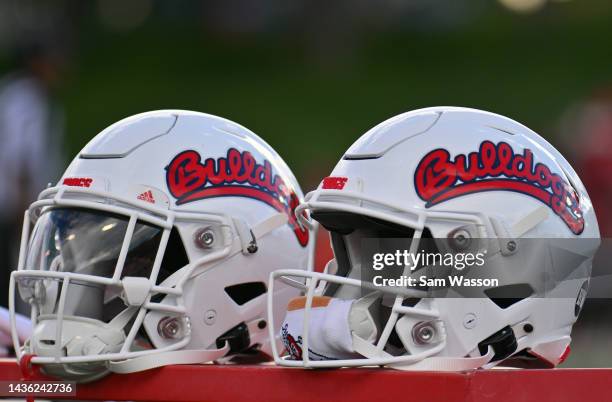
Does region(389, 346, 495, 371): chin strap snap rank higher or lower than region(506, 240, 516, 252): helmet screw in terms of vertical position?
lower

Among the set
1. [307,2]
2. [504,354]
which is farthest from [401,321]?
[307,2]

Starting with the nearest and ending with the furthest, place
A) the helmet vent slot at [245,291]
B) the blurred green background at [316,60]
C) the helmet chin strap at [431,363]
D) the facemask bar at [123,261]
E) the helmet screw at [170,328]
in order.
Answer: the helmet chin strap at [431,363], the facemask bar at [123,261], the helmet screw at [170,328], the helmet vent slot at [245,291], the blurred green background at [316,60]

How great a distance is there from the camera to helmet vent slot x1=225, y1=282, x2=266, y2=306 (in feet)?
10.7

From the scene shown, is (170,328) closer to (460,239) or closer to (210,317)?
(210,317)

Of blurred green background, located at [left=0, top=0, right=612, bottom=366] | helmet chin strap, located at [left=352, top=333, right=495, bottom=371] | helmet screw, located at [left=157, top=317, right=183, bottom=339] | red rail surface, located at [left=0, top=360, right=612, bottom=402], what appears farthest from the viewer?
blurred green background, located at [left=0, top=0, right=612, bottom=366]

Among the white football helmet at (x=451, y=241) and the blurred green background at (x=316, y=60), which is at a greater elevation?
the blurred green background at (x=316, y=60)

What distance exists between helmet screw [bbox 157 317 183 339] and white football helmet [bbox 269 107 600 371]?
0.91 ft

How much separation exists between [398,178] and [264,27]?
19.6 metres

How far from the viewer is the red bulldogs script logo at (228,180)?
3.19 metres

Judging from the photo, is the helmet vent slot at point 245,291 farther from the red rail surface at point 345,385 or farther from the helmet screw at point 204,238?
the red rail surface at point 345,385

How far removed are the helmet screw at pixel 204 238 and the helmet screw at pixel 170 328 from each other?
0.20m

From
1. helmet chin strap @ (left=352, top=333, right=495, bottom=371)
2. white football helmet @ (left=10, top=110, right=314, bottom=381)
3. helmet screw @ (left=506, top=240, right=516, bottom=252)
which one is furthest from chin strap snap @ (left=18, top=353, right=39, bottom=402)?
helmet screw @ (left=506, top=240, right=516, bottom=252)

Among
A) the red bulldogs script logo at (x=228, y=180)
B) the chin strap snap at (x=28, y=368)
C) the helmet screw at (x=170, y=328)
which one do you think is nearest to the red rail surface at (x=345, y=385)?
the chin strap snap at (x=28, y=368)

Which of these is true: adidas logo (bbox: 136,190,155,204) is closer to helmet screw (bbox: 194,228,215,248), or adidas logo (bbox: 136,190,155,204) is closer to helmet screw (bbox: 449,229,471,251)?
helmet screw (bbox: 194,228,215,248)
